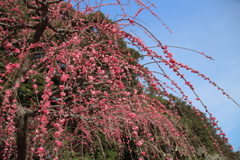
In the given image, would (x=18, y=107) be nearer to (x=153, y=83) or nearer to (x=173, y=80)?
(x=153, y=83)

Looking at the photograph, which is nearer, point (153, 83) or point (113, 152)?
point (153, 83)

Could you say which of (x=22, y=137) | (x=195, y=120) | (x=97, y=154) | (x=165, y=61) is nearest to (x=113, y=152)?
(x=97, y=154)

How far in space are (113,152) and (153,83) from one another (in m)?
4.32

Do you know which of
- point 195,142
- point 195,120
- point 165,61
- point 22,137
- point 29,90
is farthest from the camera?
point 195,120

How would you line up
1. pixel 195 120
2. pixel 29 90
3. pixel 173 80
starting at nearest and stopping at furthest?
pixel 173 80 → pixel 29 90 → pixel 195 120

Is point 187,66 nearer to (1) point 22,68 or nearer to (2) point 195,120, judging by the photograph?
(1) point 22,68

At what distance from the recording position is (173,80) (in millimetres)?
1650

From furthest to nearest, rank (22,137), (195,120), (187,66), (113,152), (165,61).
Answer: (195,120) → (113,152) → (22,137) → (187,66) → (165,61)

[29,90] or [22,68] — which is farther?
[29,90]

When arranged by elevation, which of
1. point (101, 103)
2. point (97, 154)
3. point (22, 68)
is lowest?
point (97, 154)

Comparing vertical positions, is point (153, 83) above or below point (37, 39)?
below

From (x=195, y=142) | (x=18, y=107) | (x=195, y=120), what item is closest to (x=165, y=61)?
(x=18, y=107)

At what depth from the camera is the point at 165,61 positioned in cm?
127

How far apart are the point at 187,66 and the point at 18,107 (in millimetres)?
2287
